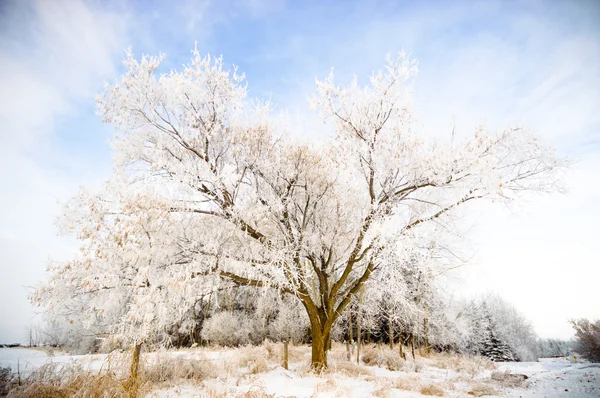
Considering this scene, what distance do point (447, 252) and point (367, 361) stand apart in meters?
7.27

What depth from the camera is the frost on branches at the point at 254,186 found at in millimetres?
6590

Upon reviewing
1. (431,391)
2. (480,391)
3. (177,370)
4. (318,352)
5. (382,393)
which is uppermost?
(318,352)

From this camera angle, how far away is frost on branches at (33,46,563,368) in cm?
659

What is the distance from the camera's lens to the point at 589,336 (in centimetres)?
1886

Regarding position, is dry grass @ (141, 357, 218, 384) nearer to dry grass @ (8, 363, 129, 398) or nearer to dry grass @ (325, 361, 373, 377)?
dry grass @ (8, 363, 129, 398)

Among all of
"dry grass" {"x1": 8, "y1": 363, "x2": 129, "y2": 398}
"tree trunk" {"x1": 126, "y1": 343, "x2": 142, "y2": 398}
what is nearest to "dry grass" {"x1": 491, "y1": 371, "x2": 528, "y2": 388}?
"tree trunk" {"x1": 126, "y1": 343, "x2": 142, "y2": 398}

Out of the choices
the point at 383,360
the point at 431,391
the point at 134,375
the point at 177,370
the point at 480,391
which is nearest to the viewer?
the point at 134,375

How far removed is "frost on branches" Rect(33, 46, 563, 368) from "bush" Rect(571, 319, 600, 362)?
18915 mm

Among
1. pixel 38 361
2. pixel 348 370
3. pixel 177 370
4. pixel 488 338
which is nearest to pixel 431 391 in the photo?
pixel 348 370

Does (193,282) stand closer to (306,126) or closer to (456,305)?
(306,126)

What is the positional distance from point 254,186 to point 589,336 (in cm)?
2413

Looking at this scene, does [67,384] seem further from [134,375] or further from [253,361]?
[253,361]

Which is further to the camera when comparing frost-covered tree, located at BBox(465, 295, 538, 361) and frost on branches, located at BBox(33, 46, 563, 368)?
frost-covered tree, located at BBox(465, 295, 538, 361)

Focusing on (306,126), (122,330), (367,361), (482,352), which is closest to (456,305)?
(482,352)
